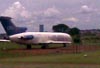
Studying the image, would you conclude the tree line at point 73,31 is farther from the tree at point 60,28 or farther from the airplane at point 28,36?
the airplane at point 28,36

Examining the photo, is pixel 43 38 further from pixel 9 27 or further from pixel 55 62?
pixel 55 62

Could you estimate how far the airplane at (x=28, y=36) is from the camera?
74.1 m

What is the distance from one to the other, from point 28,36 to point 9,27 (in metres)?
6.60

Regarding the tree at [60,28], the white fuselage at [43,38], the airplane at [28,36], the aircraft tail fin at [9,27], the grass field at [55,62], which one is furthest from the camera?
Answer: the tree at [60,28]

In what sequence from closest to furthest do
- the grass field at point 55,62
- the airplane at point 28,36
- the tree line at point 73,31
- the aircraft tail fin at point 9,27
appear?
the grass field at point 55,62
the airplane at point 28,36
the aircraft tail fin at point 9,27
the tree line at point 73,31

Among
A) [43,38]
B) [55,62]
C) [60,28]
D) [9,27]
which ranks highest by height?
[60,28]

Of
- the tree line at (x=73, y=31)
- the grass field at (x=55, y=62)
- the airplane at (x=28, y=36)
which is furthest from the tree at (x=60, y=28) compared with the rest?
the grass field at (x=55, y=62)

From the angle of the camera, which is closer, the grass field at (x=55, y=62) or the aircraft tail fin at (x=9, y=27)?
the grass field at (x=55, y=62)

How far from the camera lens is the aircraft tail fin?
255 feet

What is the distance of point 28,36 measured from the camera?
243 ft

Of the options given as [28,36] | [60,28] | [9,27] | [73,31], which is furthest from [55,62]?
[60,28]

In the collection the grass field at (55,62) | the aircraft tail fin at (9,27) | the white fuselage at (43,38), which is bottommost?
the grass field at (55,62)

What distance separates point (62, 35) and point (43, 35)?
14.2 ft

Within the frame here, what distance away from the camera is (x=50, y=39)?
7725cm
